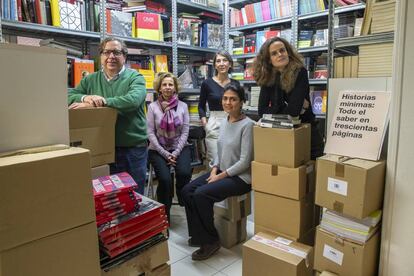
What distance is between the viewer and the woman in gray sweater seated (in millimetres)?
2279

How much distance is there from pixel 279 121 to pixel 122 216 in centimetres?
111

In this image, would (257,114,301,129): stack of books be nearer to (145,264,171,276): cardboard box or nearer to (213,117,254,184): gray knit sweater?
(213,117,254,184): gray knit sweater

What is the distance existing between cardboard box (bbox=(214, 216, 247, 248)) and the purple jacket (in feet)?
2.30

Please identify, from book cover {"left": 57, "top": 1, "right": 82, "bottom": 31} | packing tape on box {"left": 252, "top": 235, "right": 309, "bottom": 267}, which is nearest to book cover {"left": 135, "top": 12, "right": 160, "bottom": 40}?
book cover {"left": 57, "top": 1, "right": 82, "bottom": 31}

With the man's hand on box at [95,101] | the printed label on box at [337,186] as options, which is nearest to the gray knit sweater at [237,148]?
the printed label on box at [337,186]

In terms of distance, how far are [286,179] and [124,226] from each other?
1.04m

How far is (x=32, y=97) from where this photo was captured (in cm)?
112

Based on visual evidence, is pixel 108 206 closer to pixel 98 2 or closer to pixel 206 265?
pixel 206 265

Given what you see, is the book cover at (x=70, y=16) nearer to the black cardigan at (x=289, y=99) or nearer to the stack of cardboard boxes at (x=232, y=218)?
the black cardigan at (x=289, y=99)

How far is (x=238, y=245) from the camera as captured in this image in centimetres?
250

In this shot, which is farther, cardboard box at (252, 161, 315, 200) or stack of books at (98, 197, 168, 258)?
cardboard box at (252, 161, 315, 200)

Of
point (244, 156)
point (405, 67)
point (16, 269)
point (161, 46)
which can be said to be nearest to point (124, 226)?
point (16, 269)

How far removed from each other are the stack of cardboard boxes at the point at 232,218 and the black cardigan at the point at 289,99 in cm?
70

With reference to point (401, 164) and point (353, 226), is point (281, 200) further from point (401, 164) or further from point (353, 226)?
point (401, 164)
